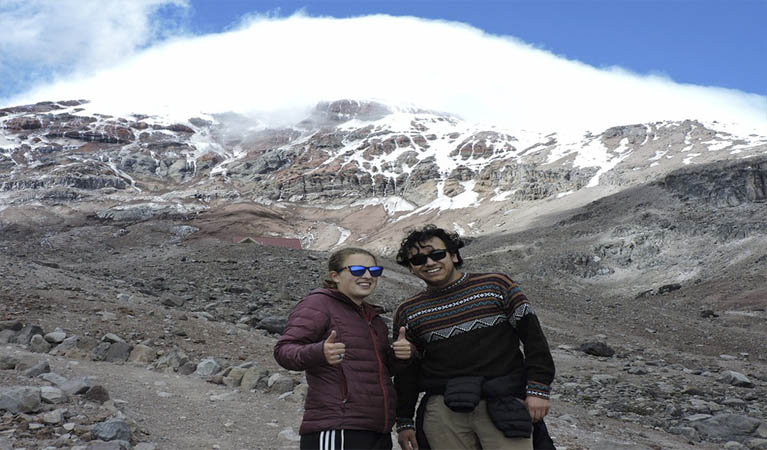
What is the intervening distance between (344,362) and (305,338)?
0.30m

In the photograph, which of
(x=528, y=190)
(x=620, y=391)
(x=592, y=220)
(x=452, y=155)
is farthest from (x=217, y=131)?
(x=620, y=391)

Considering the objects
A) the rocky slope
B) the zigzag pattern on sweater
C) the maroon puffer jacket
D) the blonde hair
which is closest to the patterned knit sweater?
the zigzag pattern on sweater

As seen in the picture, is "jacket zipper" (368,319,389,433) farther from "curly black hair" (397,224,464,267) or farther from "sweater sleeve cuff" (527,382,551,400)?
"sweater sleeve cuff" (527,382,551,400)

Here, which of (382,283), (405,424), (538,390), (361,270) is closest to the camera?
(538,390)

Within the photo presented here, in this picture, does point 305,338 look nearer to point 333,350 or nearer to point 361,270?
point 333,350

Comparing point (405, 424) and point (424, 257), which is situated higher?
point (424, 257)

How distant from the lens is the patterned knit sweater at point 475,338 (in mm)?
3277

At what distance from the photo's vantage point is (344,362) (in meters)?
3.27

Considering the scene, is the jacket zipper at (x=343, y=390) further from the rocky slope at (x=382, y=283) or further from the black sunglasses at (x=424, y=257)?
the rocky slope at (x=382, y=283)

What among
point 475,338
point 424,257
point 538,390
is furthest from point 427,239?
point 538,390

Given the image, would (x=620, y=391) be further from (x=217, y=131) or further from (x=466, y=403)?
(x=217, y=131)

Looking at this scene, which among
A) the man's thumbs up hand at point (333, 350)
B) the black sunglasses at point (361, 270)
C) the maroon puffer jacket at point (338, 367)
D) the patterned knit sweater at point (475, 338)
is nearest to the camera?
the man's thumbs up hand at point (333, 350)

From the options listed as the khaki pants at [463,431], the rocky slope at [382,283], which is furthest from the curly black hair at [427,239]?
the rocky slope at [382,283]

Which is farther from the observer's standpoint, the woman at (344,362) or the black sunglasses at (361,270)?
the black sunglasses at (361,270)
